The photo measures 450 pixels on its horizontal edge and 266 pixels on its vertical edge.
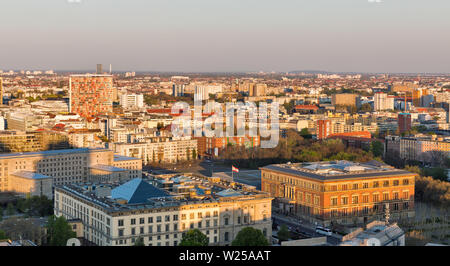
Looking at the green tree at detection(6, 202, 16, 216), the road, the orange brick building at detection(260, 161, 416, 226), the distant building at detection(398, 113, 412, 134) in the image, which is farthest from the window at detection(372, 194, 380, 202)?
the distant building at detection(398, 113, 412, 134)

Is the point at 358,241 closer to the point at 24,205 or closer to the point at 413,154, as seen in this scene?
the point at 24,205

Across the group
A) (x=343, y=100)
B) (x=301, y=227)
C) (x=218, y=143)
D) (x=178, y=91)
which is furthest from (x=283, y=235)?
(x=178, y=91)

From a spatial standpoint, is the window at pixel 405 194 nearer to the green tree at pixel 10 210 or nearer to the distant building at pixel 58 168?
the distant building at pixel 58 168

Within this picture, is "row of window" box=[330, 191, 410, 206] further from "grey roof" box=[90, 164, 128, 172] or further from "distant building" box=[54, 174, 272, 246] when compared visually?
"grey roof" box=[90, 164, 128, 172]

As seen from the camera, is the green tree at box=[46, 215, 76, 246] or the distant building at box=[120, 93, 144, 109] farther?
the distant building at box=[120, 93, 144, 109]

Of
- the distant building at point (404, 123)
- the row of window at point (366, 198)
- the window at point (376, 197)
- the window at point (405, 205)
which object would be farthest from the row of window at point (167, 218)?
the distant building at point (404, 123)
